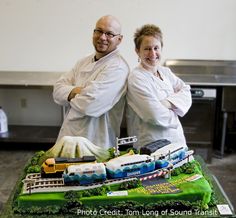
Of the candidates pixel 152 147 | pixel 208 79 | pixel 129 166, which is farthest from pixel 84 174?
pixel 208 79

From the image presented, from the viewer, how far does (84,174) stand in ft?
4.10

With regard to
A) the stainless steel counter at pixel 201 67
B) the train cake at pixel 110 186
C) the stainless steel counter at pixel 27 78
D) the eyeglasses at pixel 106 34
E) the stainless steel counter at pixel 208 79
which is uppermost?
the eyeglasses at pixel 106 34

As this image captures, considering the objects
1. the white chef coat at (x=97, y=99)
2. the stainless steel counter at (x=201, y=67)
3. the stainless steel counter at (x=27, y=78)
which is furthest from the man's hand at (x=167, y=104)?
the stainless steel counter at (x=201, y=67)

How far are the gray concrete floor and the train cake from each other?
4.97 feet

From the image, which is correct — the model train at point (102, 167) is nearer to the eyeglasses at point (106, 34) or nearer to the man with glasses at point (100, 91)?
the man with glasses at point (100, 91)

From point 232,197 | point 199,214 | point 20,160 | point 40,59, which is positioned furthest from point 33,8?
point 199,214

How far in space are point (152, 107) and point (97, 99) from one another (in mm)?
298

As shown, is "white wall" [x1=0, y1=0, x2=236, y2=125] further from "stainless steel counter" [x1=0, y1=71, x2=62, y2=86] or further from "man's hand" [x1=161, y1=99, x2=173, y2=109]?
"man's hand" [x1=161, y1=99, x2=173, y2=109]

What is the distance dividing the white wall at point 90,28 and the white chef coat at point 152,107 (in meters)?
2.17

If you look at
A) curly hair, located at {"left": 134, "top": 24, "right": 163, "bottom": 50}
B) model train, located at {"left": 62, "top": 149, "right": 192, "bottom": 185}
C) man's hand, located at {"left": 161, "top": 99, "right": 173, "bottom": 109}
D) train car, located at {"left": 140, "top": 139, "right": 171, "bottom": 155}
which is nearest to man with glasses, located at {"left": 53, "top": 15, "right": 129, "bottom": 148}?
curly hair, located at {"left": 134, "top": 24, "right": 163, "bottom": 50}

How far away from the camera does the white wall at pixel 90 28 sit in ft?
12.8

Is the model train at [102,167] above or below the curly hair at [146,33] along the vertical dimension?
below

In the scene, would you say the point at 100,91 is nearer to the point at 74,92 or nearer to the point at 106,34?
the point at 74,92

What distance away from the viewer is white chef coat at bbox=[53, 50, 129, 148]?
71.3 inches
